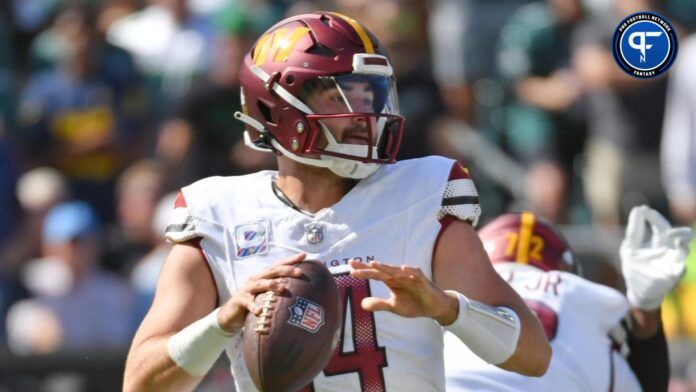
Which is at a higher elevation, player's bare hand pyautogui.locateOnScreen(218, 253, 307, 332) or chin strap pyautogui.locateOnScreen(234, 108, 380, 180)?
chin strap pyautogui.locateOnScreen(234, 108, 380, 180)

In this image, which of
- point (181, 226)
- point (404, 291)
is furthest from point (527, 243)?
point (404, 291)

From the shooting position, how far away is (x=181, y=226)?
13.7ft

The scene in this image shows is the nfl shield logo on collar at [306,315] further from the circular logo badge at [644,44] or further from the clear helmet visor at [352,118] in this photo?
the circular logo badge at [644,44]

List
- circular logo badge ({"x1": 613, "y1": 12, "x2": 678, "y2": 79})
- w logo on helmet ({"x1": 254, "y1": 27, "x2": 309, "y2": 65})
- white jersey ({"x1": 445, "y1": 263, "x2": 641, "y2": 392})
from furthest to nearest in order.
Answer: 1. circular logo badge ({"x1": 613, "y1": 12, "x2": 678, "y2": 79})
2. white jersey ({"x1": 445, "y1": 263, "x2": 641, "y2": 392})
3. w logo on helmet ({"x1": 254, "y1": 27, "x2": 309, "y2": 65})

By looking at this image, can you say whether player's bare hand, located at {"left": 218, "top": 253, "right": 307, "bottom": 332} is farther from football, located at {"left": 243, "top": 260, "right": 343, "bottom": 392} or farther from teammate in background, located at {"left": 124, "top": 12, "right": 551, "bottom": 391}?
teammate in background, located at {"left": 124, "top": 12, "right": 551, "bottom": 391}

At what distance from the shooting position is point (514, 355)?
3924mm

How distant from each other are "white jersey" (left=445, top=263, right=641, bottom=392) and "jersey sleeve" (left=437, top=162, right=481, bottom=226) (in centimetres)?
78

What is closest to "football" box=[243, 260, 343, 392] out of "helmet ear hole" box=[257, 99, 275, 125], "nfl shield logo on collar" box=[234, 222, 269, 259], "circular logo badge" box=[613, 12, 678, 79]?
"nfl shield logo on collar" box=[234, 222, 269, 259]

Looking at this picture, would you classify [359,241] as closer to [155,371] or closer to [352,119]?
[352,119]

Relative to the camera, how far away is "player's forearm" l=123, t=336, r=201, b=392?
12.9 ft

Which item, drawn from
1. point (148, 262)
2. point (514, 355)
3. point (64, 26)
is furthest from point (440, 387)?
point (64, 26)

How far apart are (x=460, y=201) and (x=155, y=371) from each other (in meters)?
0.96

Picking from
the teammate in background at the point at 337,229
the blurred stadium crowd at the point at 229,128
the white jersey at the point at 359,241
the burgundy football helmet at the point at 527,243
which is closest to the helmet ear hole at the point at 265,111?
the teammate in background at the point at 337,229

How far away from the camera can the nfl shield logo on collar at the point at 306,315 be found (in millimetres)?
3562
